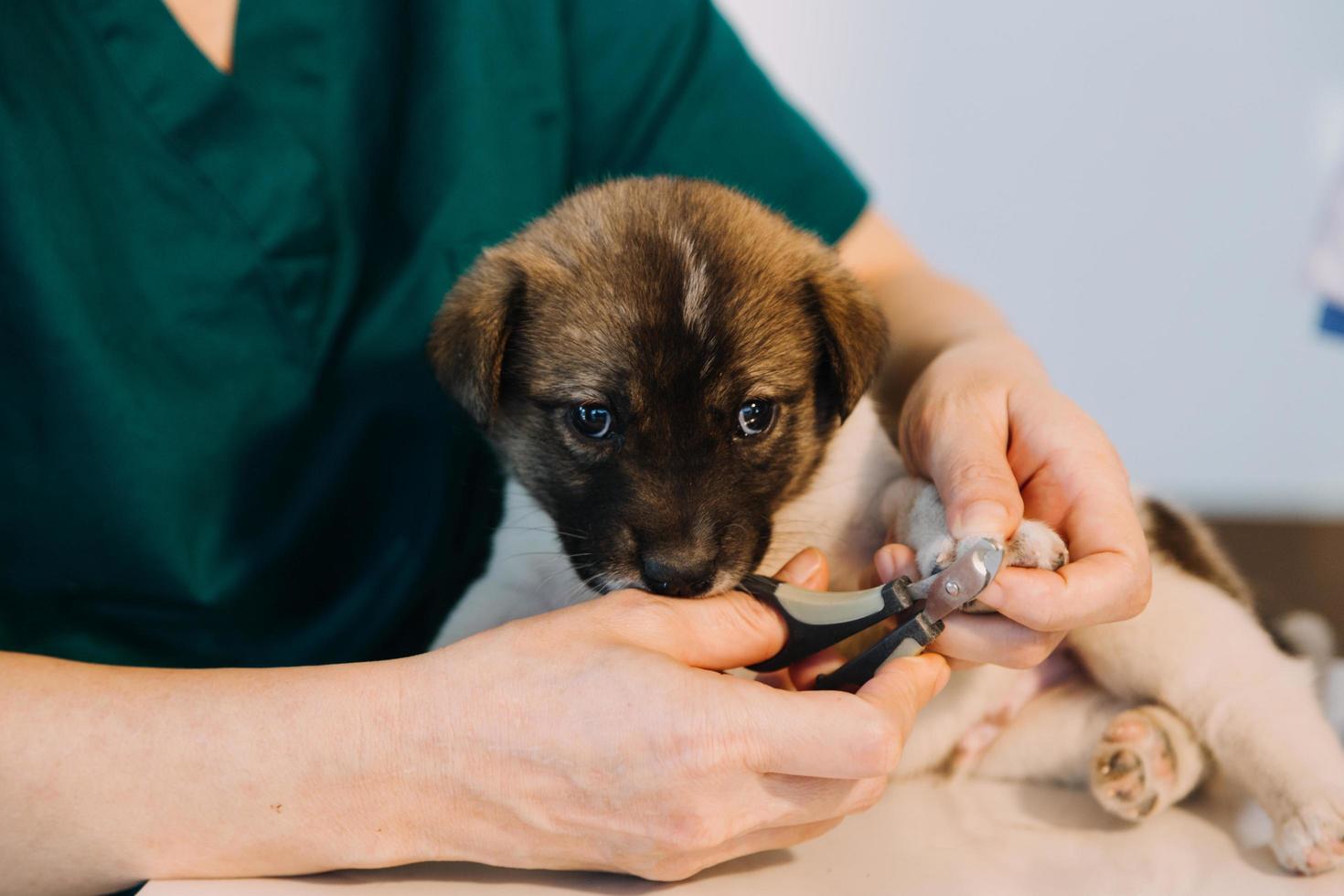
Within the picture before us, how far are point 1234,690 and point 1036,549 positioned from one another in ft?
2.08

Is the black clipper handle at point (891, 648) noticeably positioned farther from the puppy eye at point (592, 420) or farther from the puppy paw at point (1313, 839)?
the puppy paw at point (1313, 839)

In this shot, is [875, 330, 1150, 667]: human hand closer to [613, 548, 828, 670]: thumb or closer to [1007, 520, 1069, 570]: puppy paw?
[1007, 520, 1069, 570]: puppy paw

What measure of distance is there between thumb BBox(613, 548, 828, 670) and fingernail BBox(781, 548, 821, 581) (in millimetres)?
110

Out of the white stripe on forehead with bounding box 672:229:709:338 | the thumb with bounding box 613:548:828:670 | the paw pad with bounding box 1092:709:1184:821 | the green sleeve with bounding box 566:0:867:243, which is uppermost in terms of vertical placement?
the green sleeve with bounding box 566:0:867:243

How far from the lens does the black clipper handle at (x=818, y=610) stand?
1.47 meters

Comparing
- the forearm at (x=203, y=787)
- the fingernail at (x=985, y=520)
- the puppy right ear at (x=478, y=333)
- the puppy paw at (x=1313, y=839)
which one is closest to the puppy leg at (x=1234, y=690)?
the puppy paw at (x=1313, y=839)

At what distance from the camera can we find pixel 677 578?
1.58 m

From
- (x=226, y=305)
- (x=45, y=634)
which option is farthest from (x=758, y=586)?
(x=45, y=634)

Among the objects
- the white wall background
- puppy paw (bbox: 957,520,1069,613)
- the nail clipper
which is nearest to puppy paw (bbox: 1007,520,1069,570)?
puppy paw (bbox: 957,520,1069,613)

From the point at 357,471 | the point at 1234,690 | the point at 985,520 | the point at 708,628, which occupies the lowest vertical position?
the point at 357,471

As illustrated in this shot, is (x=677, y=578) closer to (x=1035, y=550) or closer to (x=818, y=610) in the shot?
(x=818, y=610)

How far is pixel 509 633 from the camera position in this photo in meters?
1.48

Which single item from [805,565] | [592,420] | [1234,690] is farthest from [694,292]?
[1234,690]

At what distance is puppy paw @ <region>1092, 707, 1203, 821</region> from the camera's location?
69.4 inches
